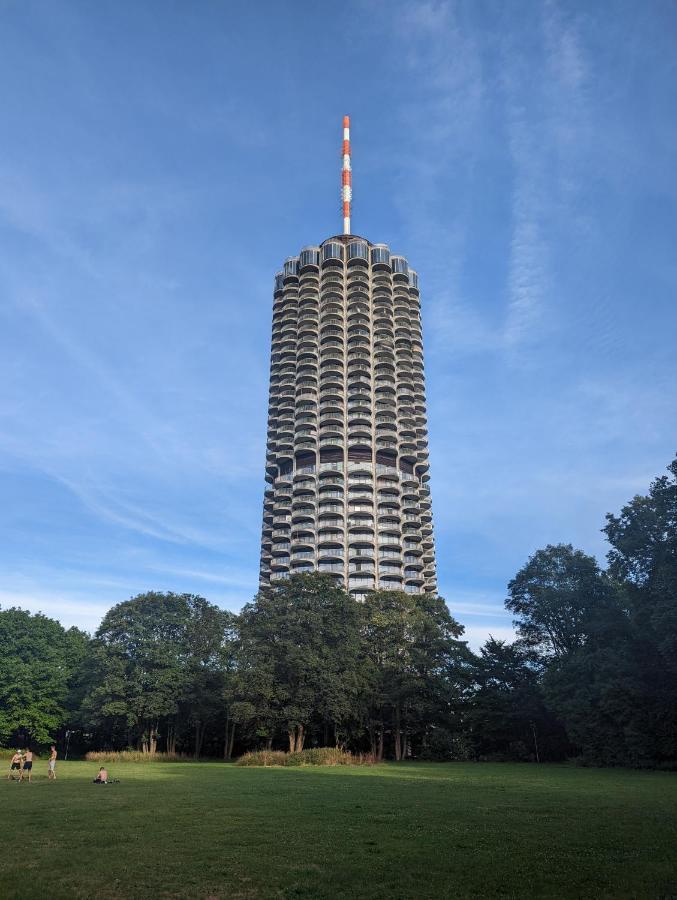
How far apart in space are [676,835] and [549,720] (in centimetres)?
5320

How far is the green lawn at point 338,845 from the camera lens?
11.1 meters

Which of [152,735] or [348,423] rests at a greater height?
[348,423]

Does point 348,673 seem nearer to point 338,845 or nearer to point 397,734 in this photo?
point 397,734

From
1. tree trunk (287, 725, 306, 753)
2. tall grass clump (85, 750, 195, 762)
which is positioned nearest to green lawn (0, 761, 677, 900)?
tree trunk (287, 725, 306, 753)

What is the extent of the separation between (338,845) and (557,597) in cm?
5177

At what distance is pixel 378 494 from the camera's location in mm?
130125

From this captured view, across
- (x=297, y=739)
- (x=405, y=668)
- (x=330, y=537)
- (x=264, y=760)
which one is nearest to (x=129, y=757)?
(x=297, y=739)

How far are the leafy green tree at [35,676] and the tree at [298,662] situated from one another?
1029 inches

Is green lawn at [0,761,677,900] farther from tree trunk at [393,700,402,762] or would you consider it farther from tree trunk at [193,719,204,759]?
tree trunk at [193,719,204,759]

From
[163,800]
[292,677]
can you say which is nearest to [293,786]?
[163,800]

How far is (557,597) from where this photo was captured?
202 feet

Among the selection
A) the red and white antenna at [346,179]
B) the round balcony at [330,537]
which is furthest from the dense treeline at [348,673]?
the red and white antenna at [346,179]

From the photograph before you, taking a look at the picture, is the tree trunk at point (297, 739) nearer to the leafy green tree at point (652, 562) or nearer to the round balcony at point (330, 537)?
the leafy green tree at point (652, 562)

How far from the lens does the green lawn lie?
36.4 ft
